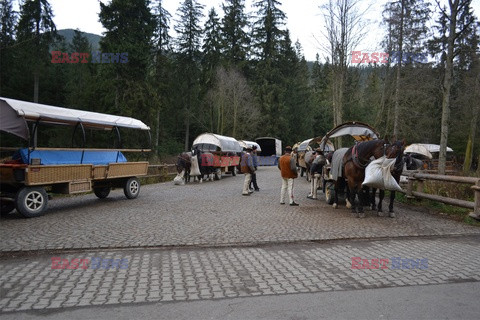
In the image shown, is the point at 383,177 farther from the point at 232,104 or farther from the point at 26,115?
the point at 232,104

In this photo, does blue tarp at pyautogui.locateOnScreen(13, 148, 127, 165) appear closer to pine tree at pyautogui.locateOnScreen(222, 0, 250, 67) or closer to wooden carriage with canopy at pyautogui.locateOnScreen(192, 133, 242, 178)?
wooden carriage with canopy at pyautogui.locateOnScreen(192, 133, 242, 178)

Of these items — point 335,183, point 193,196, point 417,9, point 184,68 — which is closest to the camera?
point 335,183

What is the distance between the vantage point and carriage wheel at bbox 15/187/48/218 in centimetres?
771

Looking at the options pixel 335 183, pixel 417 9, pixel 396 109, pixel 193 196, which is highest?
pixel 417 9

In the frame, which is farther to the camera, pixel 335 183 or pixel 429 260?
pixel 335 183

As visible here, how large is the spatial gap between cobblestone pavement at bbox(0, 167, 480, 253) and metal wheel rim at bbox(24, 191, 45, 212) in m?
0.35

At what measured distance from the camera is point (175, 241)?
591 centimetres

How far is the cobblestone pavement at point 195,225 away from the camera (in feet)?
19.5

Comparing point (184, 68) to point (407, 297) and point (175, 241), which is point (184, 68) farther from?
point (407, 297)

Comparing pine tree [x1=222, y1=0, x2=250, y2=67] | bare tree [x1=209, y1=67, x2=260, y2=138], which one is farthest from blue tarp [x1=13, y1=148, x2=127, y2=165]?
pine tree [x1=222, y1=0, x2=250, y2=67]

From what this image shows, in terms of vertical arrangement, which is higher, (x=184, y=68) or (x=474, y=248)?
(x=184, y=68)

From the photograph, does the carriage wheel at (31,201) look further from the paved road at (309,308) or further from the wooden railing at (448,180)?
the wooden railing at (448,180)

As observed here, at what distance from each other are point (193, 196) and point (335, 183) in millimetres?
5384

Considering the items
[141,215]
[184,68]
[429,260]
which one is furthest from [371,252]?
[184,68]
